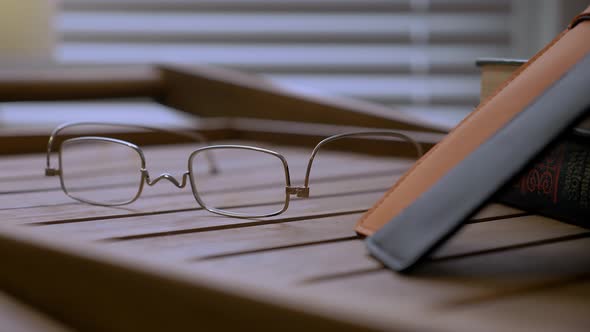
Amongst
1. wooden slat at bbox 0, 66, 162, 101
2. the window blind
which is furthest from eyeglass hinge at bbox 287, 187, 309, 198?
the window blind

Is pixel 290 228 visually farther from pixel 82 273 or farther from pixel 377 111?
pixel 377 111

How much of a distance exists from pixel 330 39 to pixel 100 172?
4.86 feet

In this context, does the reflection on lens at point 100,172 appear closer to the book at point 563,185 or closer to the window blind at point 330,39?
the book at point 563,185

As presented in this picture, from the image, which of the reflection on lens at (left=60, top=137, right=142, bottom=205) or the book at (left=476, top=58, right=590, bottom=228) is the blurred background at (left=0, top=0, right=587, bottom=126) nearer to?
the reflection on lens at (left=60, top=137, right=142, bottom=205)

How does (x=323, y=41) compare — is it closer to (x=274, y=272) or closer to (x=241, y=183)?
(x=241, y=183)

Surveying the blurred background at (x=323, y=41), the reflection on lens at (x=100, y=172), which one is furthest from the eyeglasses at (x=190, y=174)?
the blurred background at (x=323, y=41)

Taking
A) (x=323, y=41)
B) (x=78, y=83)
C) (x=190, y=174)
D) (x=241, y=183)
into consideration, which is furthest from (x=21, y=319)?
(x=323, y=41)

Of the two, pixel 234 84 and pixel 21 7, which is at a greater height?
pixel 21 7

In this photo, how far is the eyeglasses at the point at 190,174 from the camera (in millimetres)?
575

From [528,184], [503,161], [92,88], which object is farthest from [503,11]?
[503,161]

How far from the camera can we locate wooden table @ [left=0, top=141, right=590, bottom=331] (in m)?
0.34

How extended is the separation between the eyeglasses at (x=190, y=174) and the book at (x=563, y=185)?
0.41 feet

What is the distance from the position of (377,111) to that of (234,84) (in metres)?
0.27

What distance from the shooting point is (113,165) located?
3.02 feet
